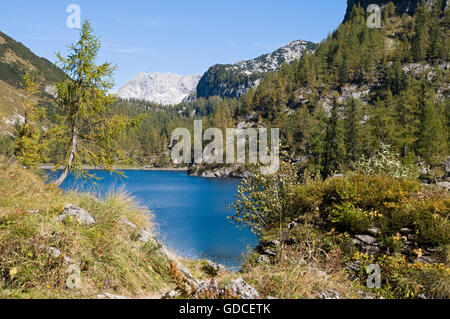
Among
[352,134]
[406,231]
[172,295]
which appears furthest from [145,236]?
[352,134]

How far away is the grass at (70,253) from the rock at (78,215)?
4.8 inches

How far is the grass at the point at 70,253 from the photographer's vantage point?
459 cm

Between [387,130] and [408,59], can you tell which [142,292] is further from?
[408,59]

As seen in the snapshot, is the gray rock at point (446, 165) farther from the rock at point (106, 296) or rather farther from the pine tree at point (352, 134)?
the rock at point (106, 296)

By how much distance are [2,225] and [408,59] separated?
134009 mm

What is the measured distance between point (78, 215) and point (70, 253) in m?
1.13

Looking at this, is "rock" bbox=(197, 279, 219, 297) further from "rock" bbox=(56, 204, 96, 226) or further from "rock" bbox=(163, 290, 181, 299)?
"rock" bbox=(56, 204, 96, 226)

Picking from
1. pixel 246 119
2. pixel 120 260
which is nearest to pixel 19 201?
pixel 120 260

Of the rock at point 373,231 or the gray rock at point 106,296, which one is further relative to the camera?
the rock at point 373,231

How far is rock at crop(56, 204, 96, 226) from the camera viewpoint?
6011 millimetres

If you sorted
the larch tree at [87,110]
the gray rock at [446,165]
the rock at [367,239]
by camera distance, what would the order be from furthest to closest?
the gray rock at [446,165]
the larch tree at [87,110]
the rock at [367,239]

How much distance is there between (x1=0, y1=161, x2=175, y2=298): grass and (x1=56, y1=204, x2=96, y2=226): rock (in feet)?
0.40

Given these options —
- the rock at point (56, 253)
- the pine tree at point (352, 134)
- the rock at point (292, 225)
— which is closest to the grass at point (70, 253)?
Result: the rock at point (56, 253)

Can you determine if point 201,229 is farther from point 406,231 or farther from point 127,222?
point 406,231
